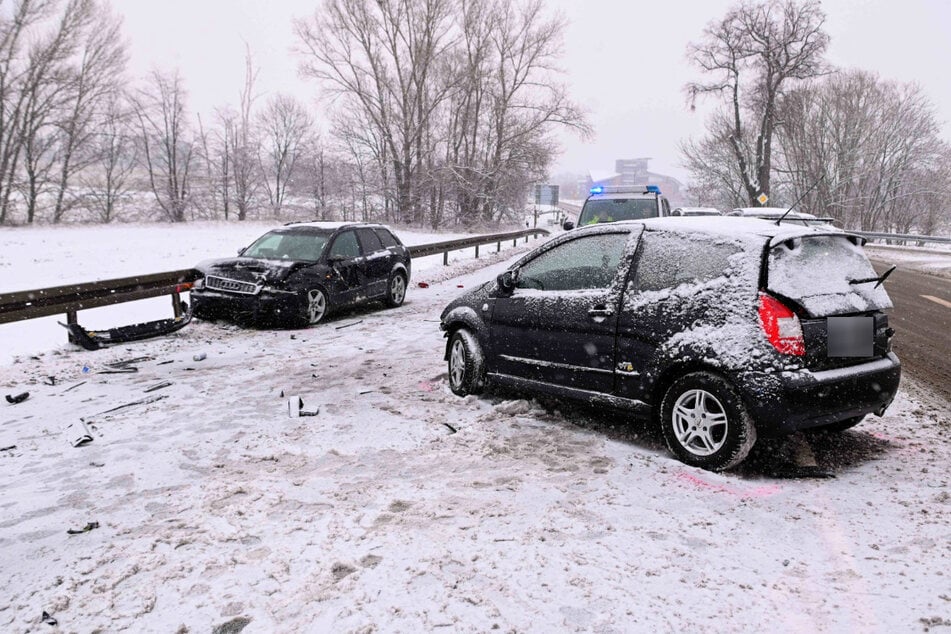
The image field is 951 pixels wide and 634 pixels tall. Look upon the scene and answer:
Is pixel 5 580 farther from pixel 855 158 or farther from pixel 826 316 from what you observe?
pixel 855 158

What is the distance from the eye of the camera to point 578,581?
9.12 feet

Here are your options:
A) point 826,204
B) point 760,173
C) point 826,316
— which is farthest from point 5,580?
point 826,204

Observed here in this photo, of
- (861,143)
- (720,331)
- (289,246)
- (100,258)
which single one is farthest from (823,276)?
(861,143)

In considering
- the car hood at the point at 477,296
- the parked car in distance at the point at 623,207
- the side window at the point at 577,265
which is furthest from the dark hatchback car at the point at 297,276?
the side window at the point at 577,265

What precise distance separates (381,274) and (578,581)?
9.07 meters

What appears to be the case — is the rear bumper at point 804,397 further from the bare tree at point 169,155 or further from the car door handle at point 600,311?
the bare tree at point 169,155

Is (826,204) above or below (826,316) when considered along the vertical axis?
above

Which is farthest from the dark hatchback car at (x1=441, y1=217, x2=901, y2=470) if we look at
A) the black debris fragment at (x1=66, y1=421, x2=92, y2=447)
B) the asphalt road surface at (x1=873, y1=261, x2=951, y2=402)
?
the black debris fragment at (x1=66, y1=421, x2=92, y2=447)

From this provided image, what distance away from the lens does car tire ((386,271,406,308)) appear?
456 inches

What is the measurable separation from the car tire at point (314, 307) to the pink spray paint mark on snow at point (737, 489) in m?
6.84

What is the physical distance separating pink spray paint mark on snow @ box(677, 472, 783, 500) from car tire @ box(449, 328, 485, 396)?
88.5 inches

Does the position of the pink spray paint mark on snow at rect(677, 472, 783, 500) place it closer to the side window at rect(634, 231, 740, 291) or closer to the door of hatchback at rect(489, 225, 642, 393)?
the door of hatchback at rect(489, 225, 642, 393)

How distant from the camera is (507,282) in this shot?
5406 mm

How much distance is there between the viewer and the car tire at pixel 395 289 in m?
11.6
